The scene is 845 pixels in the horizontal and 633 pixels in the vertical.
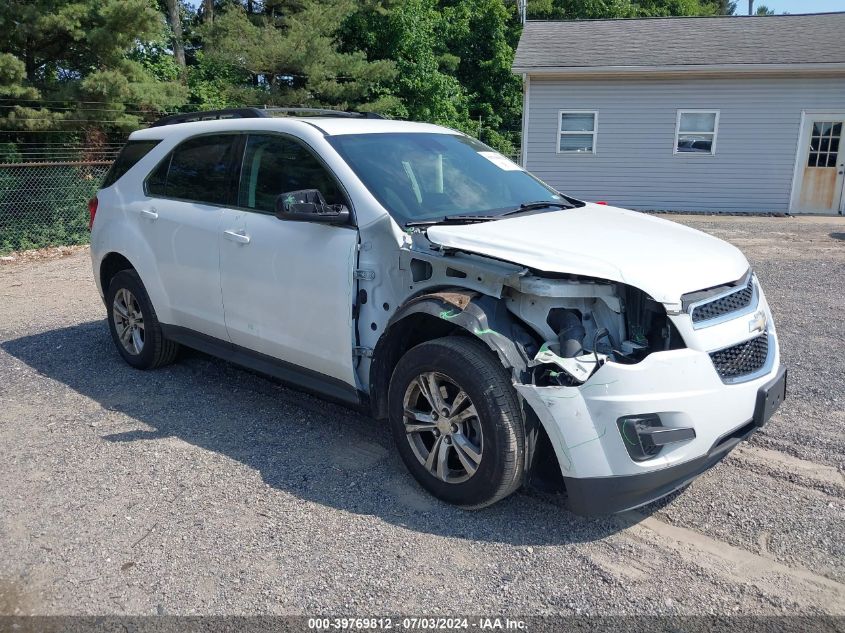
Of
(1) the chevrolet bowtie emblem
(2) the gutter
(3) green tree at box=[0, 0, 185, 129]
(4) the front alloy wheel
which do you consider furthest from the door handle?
(2) the gutter

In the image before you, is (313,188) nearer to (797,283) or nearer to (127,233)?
(127,233)

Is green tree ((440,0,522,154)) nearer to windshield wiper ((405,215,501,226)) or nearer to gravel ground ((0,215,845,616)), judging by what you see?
gravel ground ((0,215,845,616))

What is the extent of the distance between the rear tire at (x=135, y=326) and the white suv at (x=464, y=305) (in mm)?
332

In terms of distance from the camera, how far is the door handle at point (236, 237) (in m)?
4.39

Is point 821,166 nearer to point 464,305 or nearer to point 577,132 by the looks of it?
point 577,132

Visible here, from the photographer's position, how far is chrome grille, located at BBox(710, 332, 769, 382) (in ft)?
10.5

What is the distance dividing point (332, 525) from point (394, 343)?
0.97 metres

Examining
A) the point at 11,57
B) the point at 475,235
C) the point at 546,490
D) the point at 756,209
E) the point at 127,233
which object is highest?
the point at 11,57

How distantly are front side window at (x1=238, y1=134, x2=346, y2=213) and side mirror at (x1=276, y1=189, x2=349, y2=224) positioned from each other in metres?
0.18

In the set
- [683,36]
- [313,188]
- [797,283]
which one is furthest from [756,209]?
[313,188]

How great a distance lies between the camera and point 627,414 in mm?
2963

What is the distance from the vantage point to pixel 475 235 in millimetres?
3492

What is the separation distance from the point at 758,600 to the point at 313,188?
3.11m

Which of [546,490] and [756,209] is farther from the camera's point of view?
[756,209]
